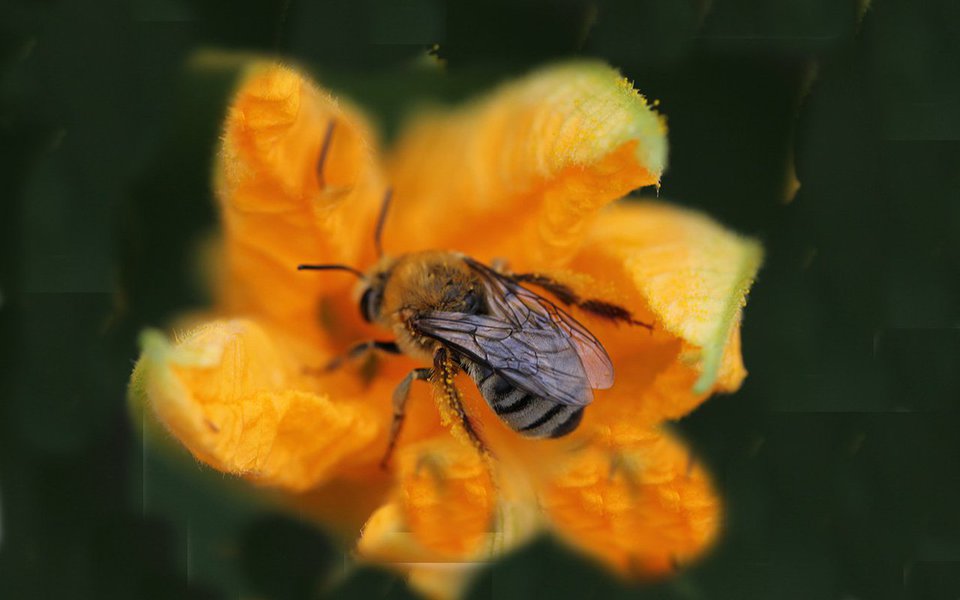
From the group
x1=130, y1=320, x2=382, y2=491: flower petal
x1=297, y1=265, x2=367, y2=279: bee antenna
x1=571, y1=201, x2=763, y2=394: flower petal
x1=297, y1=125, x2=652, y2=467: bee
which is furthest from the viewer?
x1=297, y1=265, x2=367, y2=279: bee antenna

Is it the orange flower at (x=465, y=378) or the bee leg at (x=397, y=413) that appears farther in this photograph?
the bee leg at (x=397, y=413)

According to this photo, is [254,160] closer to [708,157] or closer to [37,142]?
[37,142]

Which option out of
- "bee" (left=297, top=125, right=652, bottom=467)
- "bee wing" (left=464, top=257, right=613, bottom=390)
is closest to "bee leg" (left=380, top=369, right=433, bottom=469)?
"bee" (left=297, top=125, right=652, bottom=467)

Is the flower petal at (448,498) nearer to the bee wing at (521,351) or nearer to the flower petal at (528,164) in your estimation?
the bee wing at (521,351)

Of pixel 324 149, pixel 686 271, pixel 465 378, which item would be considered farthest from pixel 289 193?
pixel 686 271

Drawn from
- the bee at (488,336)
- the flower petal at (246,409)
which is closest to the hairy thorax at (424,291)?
the bee at (488,336)

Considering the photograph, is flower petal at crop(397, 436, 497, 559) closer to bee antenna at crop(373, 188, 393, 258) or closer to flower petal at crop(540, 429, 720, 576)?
→ flower petal at crop(540, 429, 720, 576)

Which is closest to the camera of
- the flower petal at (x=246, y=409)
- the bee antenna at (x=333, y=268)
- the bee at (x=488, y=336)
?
the flower petal at (x=246, y=409)
